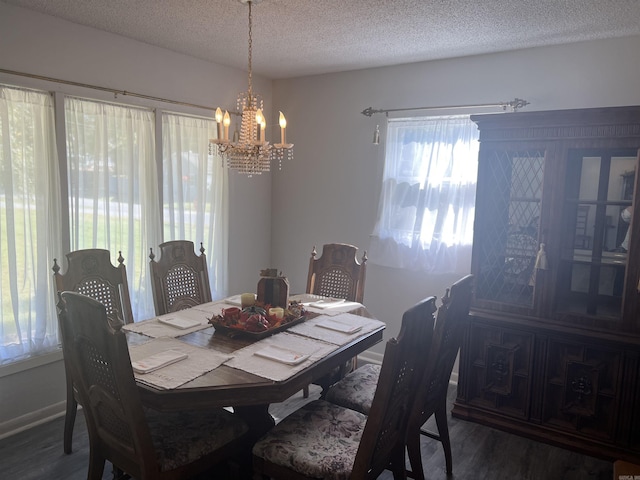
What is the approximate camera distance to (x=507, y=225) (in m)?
2.95

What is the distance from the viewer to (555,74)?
312 centimetres

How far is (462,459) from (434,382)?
73cm

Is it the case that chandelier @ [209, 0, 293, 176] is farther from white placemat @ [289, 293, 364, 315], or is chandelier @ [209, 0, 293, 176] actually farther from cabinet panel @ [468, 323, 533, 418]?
cabinet panel @ [468, 323, 533, 418]

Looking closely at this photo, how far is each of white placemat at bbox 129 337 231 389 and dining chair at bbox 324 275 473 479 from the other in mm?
728

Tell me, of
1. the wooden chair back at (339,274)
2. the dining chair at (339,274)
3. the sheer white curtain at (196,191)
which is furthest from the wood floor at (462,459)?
the sheer white curtain at (196,191)

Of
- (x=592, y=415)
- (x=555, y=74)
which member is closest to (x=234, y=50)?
(x=555, y=74)

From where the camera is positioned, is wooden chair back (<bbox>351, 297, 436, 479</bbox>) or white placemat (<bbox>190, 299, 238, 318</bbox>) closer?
wooden chair back (<bbox>351, 297, 436, 479</bbox>)

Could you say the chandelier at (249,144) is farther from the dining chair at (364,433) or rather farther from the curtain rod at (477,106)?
the curtain rod at (477,106)

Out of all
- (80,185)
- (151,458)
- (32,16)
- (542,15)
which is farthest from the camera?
(80,185)

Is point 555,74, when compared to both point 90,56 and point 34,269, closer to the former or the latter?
point 90,56

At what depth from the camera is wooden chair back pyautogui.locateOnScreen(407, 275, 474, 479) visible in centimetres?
200

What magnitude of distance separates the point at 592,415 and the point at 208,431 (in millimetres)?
2158

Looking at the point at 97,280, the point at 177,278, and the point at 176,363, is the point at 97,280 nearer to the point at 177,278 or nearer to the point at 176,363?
the point at 177,278

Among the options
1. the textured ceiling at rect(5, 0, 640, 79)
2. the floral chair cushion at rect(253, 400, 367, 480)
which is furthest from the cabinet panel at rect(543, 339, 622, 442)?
the textured ceiling at rect(5, 0, 640, 79)
